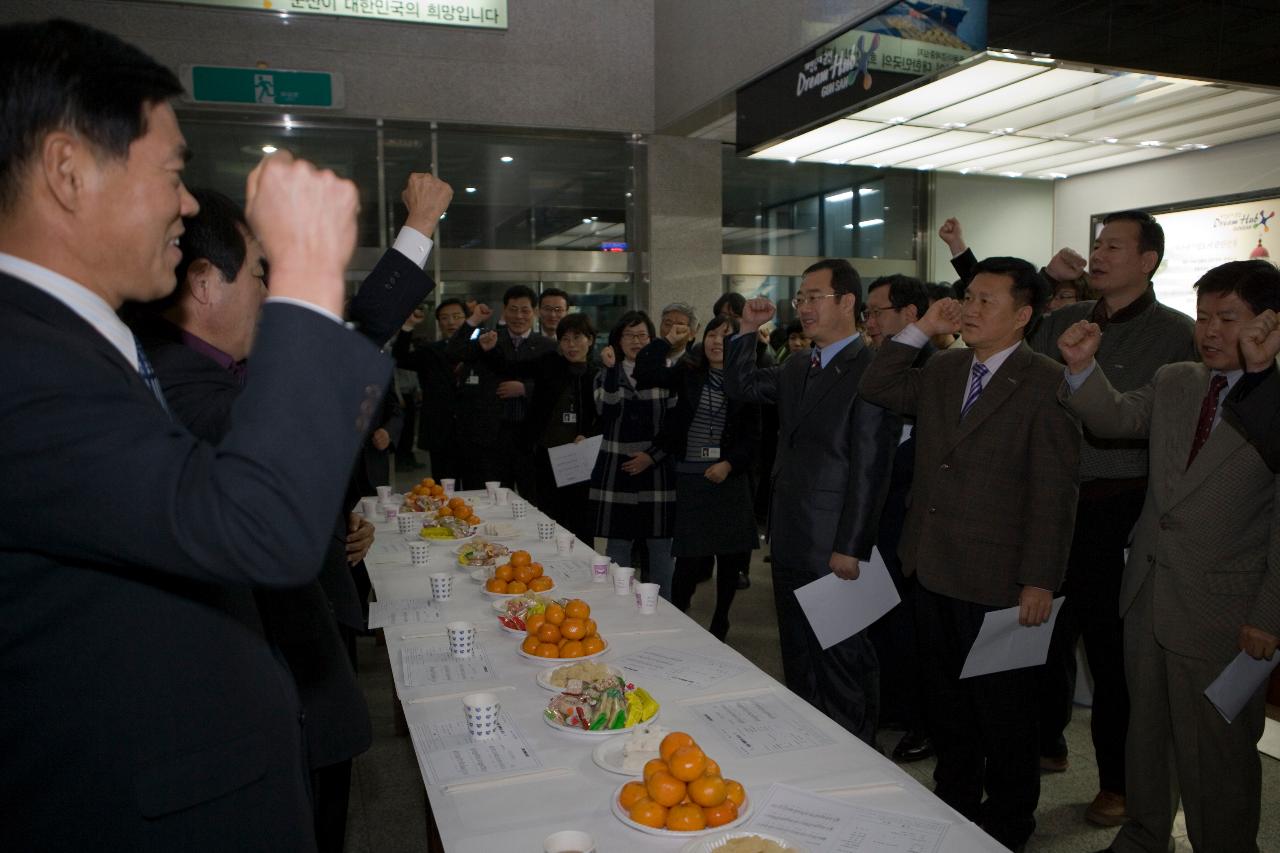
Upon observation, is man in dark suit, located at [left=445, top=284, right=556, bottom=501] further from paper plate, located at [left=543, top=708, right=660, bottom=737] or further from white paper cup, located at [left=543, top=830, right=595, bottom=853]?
white paper cup, located at [left=543, top=830, right=595, bottom=853]

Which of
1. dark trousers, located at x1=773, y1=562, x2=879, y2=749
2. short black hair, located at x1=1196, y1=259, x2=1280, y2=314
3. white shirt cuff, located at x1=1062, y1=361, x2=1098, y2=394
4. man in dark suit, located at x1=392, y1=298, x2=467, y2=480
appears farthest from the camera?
man in dark suit, located at x1=392, y1=298, x2=467, y2=480

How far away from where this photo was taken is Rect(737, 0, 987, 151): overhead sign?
13.3ft

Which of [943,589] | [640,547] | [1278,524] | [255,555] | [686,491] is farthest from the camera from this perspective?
[640,547]

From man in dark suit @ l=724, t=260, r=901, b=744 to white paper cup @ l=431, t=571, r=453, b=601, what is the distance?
114 centimetres

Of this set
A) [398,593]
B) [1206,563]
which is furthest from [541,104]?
[1206,563]

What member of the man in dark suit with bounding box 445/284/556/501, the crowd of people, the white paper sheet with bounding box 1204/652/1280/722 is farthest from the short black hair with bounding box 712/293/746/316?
the white paper sheet with bounding box 1204/652/1280/722

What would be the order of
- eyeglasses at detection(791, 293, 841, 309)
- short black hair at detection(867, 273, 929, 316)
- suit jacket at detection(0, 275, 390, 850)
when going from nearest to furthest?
suit jacket at detection(0, 275, 390, 850)
eyeglasses at detection(791, 293, 841, 309)
short black hair at detection(867, 273, 929, 316)

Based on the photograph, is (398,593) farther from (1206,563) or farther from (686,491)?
(1206,563)

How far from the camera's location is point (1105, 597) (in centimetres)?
276

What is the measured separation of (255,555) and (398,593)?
1.96 meters

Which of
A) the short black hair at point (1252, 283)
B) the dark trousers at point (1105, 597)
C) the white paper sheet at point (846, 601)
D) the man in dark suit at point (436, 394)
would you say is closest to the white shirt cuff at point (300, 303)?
the white paper sheet at point (846, 601)

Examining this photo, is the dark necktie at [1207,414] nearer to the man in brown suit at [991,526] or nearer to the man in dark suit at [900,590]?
the man in brown suit at [991,526]

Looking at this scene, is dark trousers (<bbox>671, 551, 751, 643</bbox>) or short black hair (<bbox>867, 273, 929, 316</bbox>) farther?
dark trousers (<bbox>671, 551, 751, 643</bbox>)

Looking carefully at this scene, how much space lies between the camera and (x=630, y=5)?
7430mm
